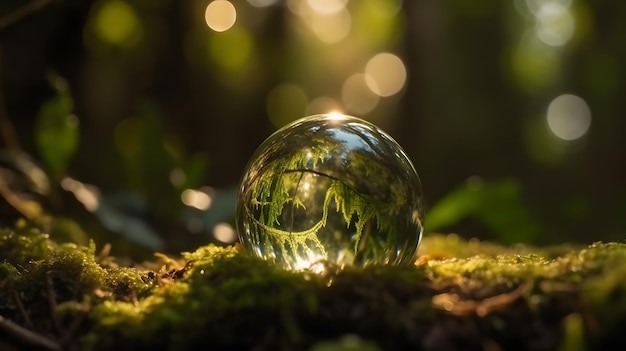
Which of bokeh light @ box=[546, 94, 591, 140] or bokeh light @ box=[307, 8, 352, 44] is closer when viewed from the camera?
bokeh light @ box=[307, 8, 352, 44]

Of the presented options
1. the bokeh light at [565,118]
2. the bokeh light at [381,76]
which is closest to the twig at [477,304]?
the bokeh light at [565,118]

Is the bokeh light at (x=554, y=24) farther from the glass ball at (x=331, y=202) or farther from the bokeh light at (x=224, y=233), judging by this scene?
the glass ball at (x=331, y=202)

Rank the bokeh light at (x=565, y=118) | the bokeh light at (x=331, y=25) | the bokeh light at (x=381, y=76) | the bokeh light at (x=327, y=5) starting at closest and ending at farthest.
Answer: the bokeh light at (x=327, y=5) → the bokeh light at (x=331, y=25) → the bokeh light at (x=565, y=118) → the bokeh light at (x=381, y=76)

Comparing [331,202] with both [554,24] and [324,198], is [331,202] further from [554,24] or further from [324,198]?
[554,24]

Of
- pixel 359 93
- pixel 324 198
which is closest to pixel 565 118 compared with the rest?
pixel 359 93

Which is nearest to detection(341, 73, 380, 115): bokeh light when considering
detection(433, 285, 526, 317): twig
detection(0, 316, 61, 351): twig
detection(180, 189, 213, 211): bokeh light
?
detection(180, 189, 213, 211): bokeh light

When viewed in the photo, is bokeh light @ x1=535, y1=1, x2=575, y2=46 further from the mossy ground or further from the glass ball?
the mossy ground
